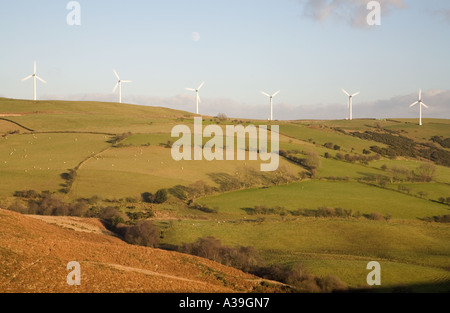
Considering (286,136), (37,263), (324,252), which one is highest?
(286,136)

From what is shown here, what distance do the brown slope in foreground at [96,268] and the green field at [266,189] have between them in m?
8.47

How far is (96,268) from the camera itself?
107 feet

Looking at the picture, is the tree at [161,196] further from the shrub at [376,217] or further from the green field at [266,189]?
the shrub at [376,217]

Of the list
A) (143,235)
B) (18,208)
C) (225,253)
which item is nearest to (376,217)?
(225,253)

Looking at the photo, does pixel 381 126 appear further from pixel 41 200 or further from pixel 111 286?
pixel 111 286

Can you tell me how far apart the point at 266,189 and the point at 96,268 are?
52.0 meters

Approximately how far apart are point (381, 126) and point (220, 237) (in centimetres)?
14452

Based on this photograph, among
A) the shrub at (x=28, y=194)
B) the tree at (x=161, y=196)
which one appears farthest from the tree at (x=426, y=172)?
the shrub at (x=28, y=194)

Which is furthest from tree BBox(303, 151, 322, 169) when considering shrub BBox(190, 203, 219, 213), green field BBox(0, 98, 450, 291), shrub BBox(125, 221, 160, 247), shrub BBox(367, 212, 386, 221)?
shrub BBox(125, 221, 160, 247)

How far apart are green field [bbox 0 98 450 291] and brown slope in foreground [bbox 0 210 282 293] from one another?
8.47 meters

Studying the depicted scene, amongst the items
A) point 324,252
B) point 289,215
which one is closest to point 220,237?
point 324,252

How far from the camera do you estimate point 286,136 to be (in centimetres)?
12531

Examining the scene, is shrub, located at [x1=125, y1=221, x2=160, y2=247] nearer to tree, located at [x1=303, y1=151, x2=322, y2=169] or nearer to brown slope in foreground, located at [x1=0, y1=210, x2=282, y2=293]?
brown slope in foreground, located at [x1=0, y1=210, x2=282, y2=293]

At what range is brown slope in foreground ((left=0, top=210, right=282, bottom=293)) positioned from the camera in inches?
1148
